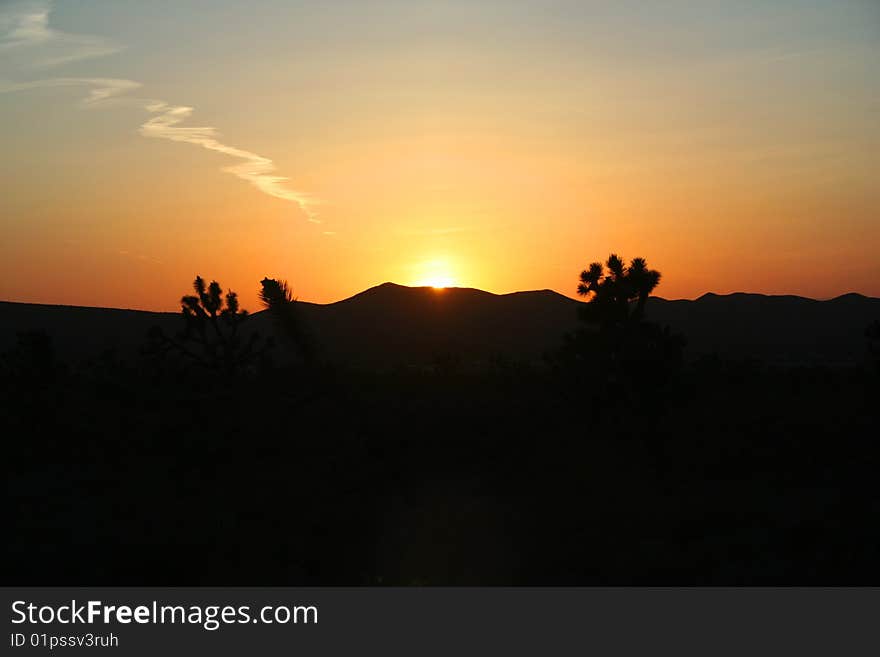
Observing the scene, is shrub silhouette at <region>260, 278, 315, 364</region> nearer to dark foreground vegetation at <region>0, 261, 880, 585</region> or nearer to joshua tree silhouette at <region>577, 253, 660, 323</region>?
dark foreground vegetation at <region>0, 261, 880, 585</region>

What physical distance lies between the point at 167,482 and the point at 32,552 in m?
3.57

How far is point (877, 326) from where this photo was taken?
56.1 ft

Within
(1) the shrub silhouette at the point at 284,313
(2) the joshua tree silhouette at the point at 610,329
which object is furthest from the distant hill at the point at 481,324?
(2) the joshua tree silhouette at the point at 610,329

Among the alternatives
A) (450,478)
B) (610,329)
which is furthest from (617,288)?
(450,478)

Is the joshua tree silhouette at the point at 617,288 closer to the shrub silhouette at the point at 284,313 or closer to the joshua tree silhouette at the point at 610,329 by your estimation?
the joshua tree silhouette at the point at 610,329

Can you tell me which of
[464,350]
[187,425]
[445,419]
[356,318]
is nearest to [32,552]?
[187,425]

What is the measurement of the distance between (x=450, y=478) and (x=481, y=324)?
8228 centimetres

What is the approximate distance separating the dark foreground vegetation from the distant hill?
4356 centimetres

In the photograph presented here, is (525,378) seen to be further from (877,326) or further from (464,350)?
(464,350)

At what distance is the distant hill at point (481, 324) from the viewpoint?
7631 cm

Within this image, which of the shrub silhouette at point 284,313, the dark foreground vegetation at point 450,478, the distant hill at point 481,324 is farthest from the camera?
the distant hill at point 481,324

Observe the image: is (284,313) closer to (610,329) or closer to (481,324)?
(610,329)

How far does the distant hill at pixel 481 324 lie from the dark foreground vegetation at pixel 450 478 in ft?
143

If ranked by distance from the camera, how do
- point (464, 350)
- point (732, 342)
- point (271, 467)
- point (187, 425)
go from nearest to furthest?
point (271, 467), point (187, 425), point (464, 350), point (732, 342)
